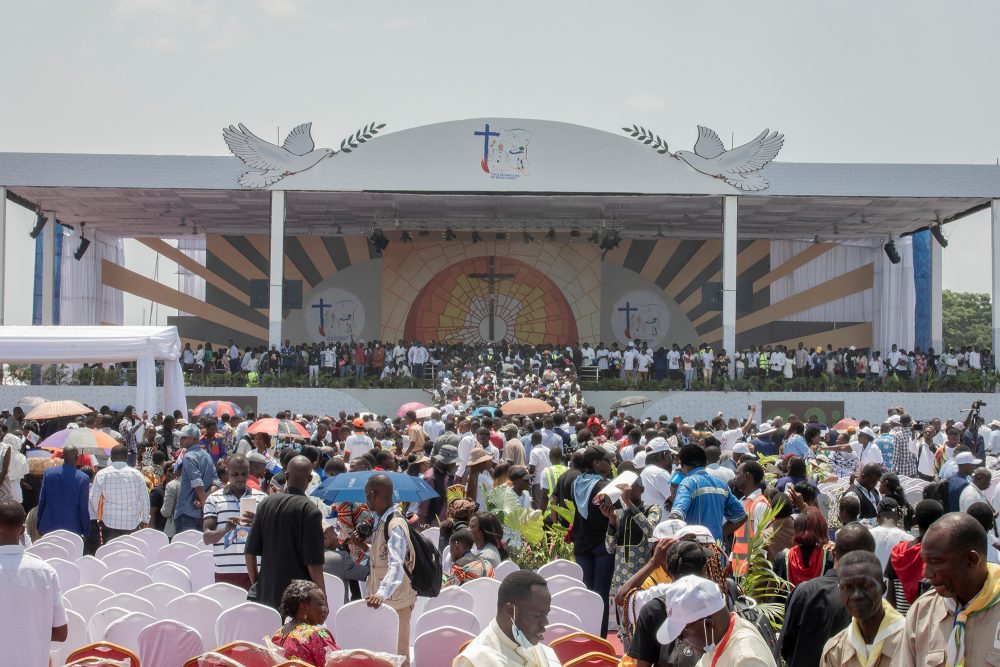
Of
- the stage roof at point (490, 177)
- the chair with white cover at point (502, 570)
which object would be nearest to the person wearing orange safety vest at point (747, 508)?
the chair with white cover at point (502, 570)

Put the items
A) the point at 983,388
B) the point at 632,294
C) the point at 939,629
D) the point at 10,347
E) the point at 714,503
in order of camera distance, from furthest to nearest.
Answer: the point at 632,294 < the point at 983,388 < the point at 10,347 < the point at 714,503 < the point at 939,629

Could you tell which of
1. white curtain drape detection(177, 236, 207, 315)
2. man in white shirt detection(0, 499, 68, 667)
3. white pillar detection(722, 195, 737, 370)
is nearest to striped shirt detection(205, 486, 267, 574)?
man in white shirt detection(0, 499, 68, 667)

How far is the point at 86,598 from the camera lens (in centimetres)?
617

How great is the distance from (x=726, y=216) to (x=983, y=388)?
23.9ft

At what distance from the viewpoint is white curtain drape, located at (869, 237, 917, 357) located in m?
32.1

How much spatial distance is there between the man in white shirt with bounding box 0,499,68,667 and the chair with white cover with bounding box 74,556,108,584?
98.2 inches

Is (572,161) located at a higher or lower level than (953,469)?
higher

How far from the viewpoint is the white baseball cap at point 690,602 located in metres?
3.53

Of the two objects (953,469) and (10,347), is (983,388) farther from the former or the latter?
(10,347)

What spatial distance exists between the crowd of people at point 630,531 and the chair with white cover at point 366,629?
67mm

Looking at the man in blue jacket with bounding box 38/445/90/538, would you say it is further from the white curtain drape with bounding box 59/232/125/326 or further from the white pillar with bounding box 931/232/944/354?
the white pillar with bounding box 931/232/944/354

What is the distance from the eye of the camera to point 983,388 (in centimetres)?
2650

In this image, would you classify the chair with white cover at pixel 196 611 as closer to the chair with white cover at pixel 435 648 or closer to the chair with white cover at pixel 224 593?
the chair with white cover at pixel 224 593

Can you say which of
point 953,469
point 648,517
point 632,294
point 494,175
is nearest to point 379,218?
point 494,175
